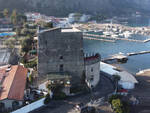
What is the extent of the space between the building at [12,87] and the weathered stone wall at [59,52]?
10.5 feet

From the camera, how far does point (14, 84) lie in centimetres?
2233

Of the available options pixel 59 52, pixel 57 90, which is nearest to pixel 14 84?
pixel 57 90

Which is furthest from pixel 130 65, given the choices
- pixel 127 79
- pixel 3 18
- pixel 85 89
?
pixel 3 18

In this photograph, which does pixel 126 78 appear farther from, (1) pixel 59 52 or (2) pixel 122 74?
(1) pixel 59 52

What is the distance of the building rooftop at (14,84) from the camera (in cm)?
1980

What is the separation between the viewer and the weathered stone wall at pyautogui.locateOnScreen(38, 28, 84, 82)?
77.5ft

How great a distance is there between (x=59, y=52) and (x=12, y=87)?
25.1 feet

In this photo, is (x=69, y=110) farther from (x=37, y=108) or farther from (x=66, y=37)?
(x=66, y=37)

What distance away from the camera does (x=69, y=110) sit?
2055 cm

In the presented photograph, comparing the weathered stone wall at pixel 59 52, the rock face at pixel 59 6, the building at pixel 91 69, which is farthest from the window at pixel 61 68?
the rock face at pixel 59 6

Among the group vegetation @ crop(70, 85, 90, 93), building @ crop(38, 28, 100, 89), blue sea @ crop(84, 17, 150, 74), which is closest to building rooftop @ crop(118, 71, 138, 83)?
building @ crop(38, 28, 100, 89)

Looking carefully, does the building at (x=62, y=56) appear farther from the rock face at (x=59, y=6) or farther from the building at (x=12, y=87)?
the rock face at (x=59, y=6)

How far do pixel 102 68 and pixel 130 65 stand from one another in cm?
1465

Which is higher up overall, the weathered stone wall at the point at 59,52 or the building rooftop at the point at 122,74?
the weathered stone wall at the point at 59,52
